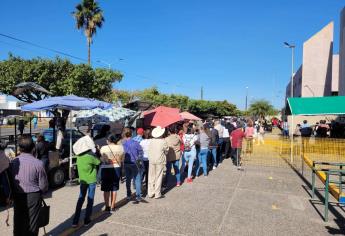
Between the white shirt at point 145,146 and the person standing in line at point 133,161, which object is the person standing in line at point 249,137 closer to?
the white shirt at point 145,146

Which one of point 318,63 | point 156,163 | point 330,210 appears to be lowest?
point 330,210

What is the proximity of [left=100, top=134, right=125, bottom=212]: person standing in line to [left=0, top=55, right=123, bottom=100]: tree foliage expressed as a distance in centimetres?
1860

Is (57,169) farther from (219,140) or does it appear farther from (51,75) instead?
(51,75)

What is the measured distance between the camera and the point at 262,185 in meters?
9.06

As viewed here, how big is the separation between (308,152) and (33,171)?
12171 millimetres

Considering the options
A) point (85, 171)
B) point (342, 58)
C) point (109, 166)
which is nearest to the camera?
point (85, 171)

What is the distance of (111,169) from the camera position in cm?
625

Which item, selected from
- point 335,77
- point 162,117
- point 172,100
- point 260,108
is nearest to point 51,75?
point 162,117

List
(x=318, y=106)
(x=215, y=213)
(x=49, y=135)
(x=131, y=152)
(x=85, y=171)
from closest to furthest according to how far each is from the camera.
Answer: (x=85, y=171) → (x=215, y=213) → (x=131, y=152) → (x=49, y=135) → (x=318, y=106)

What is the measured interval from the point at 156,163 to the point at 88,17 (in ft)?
97.5

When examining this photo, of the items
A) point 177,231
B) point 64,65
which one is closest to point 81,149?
point 177,231

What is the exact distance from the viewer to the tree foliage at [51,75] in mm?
22916

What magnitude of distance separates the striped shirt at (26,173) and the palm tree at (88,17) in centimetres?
3062

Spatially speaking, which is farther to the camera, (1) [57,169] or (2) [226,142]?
(2) [226,142]
